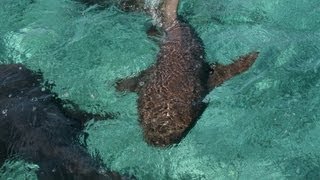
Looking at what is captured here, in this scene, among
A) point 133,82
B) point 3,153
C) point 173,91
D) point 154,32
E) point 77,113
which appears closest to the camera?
point 3,153

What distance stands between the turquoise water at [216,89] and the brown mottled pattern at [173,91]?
4.9 inches

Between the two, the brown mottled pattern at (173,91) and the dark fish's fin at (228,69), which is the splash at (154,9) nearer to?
the brown mottled pattern at (173,91)

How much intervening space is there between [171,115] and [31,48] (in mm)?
2098

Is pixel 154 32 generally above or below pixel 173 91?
below

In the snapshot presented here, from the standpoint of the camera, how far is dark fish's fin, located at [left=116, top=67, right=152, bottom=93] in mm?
4965

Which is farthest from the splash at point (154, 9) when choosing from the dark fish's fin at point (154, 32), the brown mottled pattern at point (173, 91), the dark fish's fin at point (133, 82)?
the dark fish's fin at point (133, 82)

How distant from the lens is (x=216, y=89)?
4.96m

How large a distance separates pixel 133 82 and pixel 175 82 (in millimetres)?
570

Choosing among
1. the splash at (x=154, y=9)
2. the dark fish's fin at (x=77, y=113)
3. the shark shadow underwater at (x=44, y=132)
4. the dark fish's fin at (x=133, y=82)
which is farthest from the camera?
the splash at (x=154, y=9)

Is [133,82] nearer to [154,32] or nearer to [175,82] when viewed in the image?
[175,82]

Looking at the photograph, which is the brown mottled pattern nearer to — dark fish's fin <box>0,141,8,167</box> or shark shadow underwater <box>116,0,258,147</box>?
shark shadow underwater <box>116,0,258,147</box>

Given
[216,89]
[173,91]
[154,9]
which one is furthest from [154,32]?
[173,91]

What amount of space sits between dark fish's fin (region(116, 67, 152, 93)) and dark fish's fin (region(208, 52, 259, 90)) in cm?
64

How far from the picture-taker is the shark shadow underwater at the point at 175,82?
4426 mm
